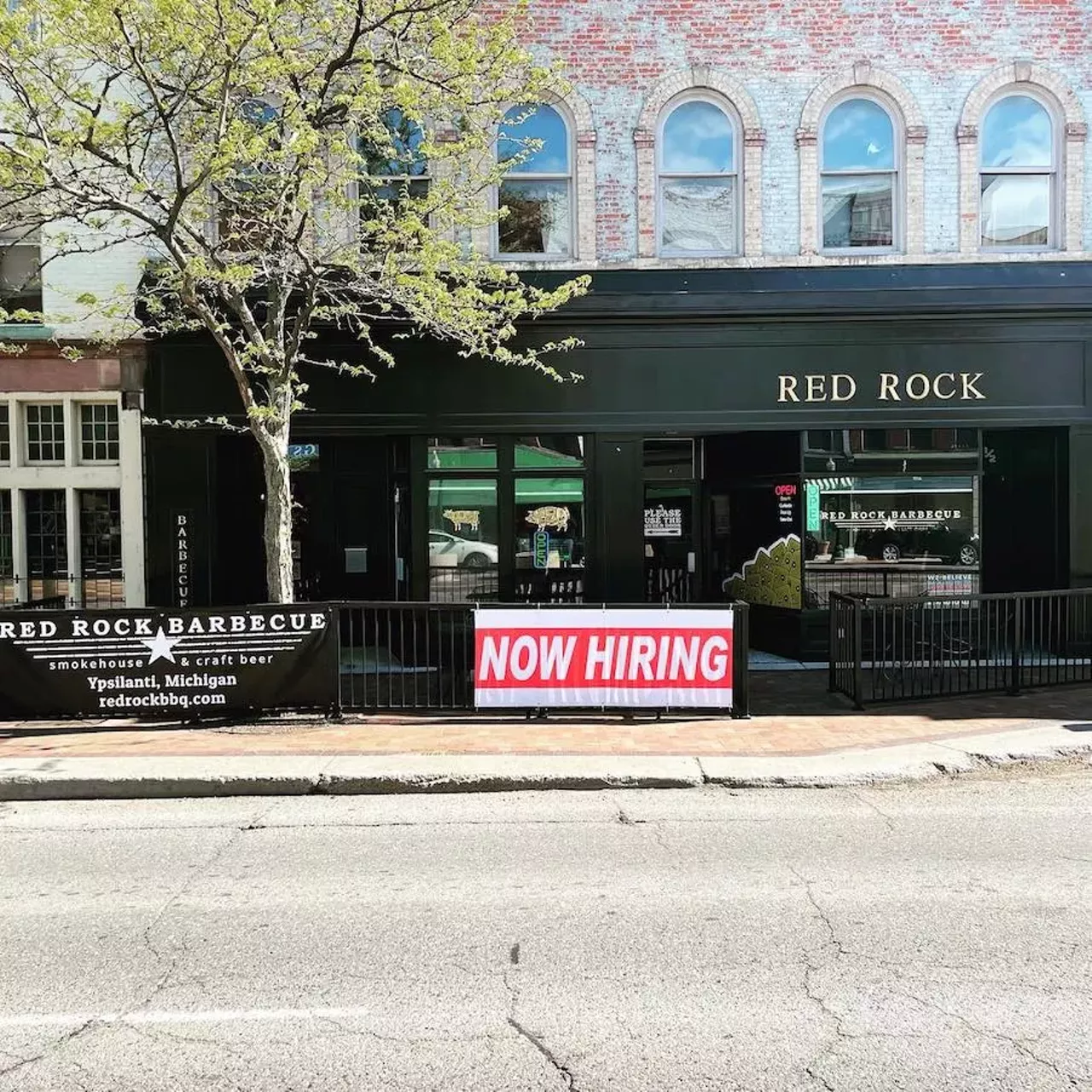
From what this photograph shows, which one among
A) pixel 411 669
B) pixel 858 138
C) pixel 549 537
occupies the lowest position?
pixel 411 669

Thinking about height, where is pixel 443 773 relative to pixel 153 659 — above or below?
below

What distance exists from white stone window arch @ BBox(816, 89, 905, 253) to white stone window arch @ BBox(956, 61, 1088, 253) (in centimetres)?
82

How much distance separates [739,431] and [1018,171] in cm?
485

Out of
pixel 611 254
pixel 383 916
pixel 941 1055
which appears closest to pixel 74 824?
pixel 383 916

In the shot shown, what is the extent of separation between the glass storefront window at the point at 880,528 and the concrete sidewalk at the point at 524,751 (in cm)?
283

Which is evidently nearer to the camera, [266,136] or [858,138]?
[266,136]

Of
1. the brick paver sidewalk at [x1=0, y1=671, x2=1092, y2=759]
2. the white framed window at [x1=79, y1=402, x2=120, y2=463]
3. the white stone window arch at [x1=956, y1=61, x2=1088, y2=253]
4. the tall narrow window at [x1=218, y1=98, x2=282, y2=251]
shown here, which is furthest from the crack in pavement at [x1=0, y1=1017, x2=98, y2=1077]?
the white stone window arch at [x1=956, y1=61, x2=1088, y2=253]

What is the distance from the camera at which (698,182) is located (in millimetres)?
12141

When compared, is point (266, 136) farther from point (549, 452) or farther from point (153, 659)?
point (549, 452)

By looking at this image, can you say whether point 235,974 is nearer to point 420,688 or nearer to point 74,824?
point 74,824

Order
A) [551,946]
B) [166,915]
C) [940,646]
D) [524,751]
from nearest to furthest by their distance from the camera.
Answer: [551,946], [166,915], [524,751], [940,646]

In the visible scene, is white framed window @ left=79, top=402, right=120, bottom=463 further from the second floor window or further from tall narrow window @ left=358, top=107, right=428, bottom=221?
tall narrow window @ left=358, top=107, right=428, bottom=221

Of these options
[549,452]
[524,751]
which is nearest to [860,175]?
[549,452]

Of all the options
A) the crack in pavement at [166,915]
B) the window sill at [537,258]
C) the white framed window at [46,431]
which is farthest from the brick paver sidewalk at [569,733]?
the window sill at [537,258]
